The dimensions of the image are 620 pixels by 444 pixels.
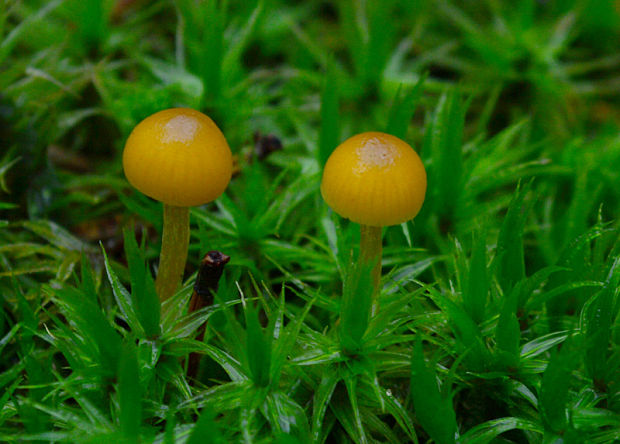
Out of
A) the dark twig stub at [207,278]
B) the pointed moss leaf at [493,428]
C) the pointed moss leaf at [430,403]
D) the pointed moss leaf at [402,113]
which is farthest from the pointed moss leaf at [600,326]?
the dark twig stub at [207,278]

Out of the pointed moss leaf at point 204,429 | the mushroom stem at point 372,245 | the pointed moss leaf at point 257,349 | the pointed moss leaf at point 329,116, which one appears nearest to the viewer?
the pointed moss leaf at point 204,429

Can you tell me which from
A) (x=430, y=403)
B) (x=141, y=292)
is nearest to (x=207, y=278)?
(x=141, y=292)

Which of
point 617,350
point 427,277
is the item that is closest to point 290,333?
point 427,277

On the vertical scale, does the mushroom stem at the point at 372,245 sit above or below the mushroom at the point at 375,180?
below

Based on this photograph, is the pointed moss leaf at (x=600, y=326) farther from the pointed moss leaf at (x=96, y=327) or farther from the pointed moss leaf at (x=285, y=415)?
the pointed moss leaf at (x=96, y=327)

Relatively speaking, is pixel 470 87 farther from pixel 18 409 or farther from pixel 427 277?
pixel 18 409

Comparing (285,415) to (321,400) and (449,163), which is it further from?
(449,163)
